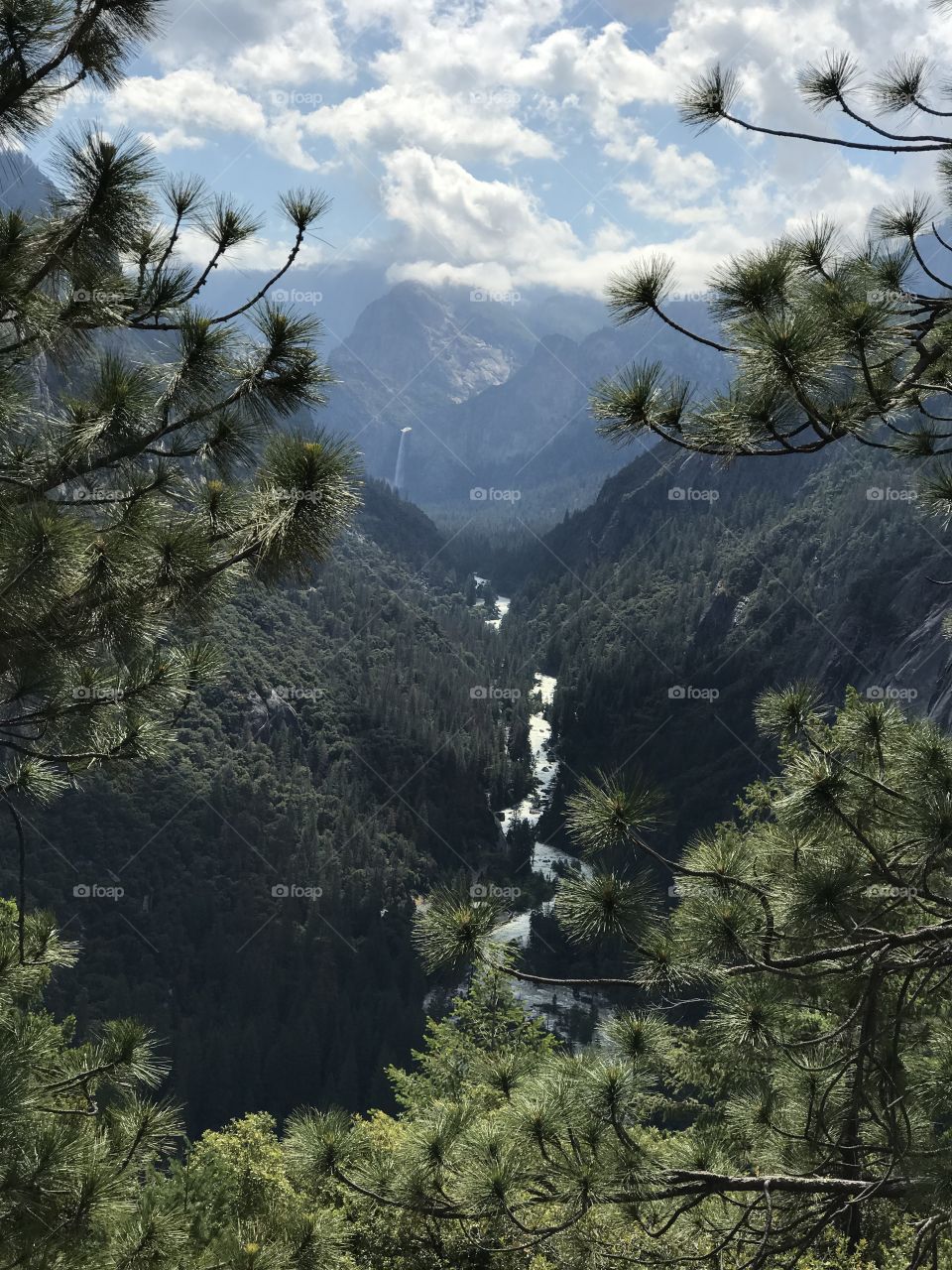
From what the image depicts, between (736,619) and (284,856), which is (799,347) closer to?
(284,856)

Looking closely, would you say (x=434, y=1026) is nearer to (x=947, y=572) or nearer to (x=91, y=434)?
(x=91, y=434)

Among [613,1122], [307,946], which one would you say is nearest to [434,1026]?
[613,1122]

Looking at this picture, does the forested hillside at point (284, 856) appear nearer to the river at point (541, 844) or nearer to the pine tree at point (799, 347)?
the river at point (541, 844)

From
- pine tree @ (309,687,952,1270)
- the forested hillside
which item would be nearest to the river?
the forested hillside

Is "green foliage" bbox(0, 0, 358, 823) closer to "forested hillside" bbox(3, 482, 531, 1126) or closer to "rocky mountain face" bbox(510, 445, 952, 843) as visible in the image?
"forested hillside" bbox(3, 482, 531, 1126)

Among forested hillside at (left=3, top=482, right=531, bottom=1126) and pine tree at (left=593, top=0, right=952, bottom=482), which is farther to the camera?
forested hillside at (left=3, top=482, right=531, bottom=1126)

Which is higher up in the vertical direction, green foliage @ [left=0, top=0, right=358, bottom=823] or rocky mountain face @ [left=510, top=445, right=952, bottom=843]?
rocky mountain face @ [left=510, top=445, right=952, bottom=843]

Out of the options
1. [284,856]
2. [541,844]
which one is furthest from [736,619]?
[284,856]

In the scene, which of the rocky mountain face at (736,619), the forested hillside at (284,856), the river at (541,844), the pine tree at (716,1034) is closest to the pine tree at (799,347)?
the pine tree at (716,1034)

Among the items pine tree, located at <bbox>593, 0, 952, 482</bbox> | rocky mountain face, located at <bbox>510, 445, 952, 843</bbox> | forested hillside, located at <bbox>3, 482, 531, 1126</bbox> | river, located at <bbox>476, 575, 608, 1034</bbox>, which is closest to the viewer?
pine tree, located at <bbox>593, 0, 952, 482</bbox>
